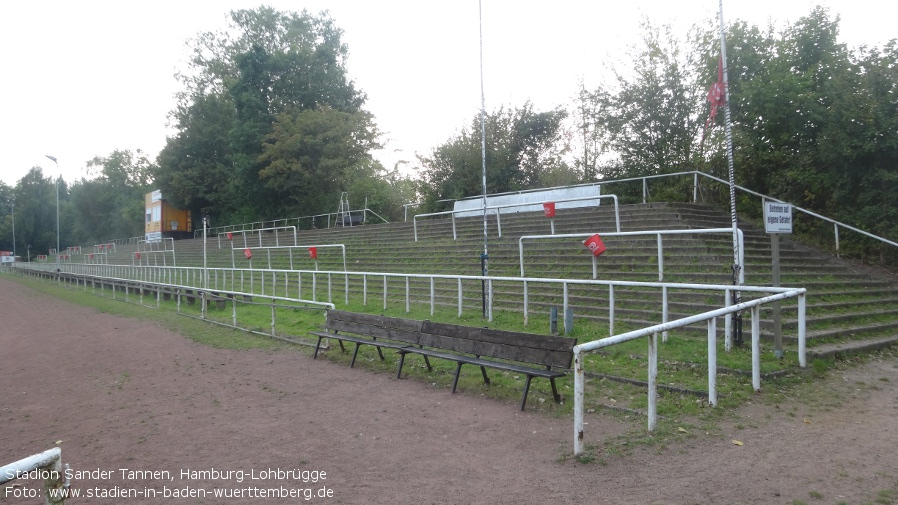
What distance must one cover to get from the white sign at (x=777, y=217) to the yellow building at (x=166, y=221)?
54.3 m

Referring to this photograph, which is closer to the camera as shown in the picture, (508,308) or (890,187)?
(508,308)

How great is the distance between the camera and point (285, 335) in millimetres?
12234

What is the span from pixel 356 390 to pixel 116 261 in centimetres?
4658

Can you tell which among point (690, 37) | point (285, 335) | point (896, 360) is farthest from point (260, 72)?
point (896, 360)

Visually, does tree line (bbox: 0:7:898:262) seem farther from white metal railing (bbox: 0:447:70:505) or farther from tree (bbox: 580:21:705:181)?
white metal railing (bbox: 0:447:70:505)

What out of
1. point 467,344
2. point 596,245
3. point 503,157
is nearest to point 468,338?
point 467,344

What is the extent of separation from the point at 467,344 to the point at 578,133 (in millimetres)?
24642

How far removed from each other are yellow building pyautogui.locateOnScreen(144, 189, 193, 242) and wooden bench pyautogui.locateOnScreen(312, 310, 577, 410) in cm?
4972

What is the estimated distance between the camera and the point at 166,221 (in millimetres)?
54438

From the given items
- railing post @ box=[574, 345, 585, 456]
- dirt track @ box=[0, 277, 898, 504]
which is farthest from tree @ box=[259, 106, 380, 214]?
railing post @ box=[574, 345, 585, 456]

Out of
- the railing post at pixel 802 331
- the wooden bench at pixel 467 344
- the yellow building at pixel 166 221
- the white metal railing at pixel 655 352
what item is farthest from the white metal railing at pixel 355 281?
the yellow building at pixel 166 221

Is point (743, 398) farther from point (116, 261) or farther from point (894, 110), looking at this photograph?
point (116, 261)

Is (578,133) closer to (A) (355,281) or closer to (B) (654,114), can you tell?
(B) (654,114)

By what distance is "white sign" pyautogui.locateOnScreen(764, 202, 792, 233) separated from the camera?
7.31 meters
